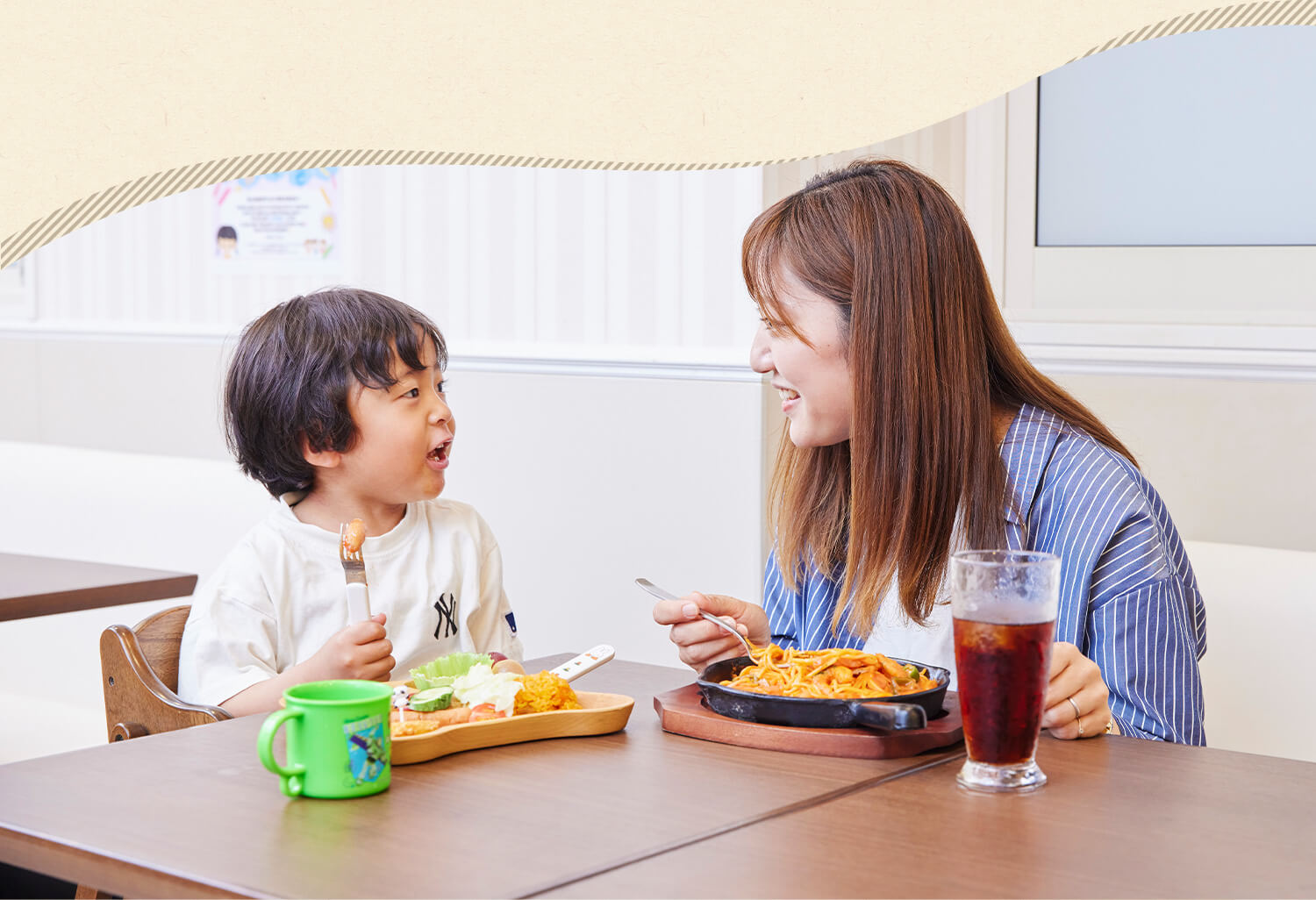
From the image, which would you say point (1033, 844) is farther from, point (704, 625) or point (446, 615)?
point (446, 615)

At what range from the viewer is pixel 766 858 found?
3.13ft

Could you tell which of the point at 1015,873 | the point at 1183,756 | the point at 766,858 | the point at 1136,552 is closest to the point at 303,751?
the point at 766,858

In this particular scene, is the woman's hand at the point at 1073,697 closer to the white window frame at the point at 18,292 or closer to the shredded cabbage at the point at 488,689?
the shredded cabbage at the point at 488,689

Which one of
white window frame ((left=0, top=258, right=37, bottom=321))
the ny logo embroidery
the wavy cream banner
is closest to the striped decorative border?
the wavy cream banner

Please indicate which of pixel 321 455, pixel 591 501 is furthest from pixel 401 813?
pixel 591 501

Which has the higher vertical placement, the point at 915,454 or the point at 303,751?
the point at 915,454

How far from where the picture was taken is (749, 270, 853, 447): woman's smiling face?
1.68 m

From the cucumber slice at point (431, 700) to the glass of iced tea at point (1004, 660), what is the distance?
18.3 inches

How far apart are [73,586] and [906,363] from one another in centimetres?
159

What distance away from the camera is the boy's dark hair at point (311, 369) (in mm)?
1975

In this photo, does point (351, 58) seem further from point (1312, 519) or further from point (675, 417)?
point (1312, 519)

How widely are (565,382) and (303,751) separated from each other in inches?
77.0

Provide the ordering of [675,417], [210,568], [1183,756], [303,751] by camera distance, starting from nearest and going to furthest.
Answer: [303,751] → [1183,756] → [675,417] → [210,568]

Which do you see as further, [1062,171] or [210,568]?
[210,568]
